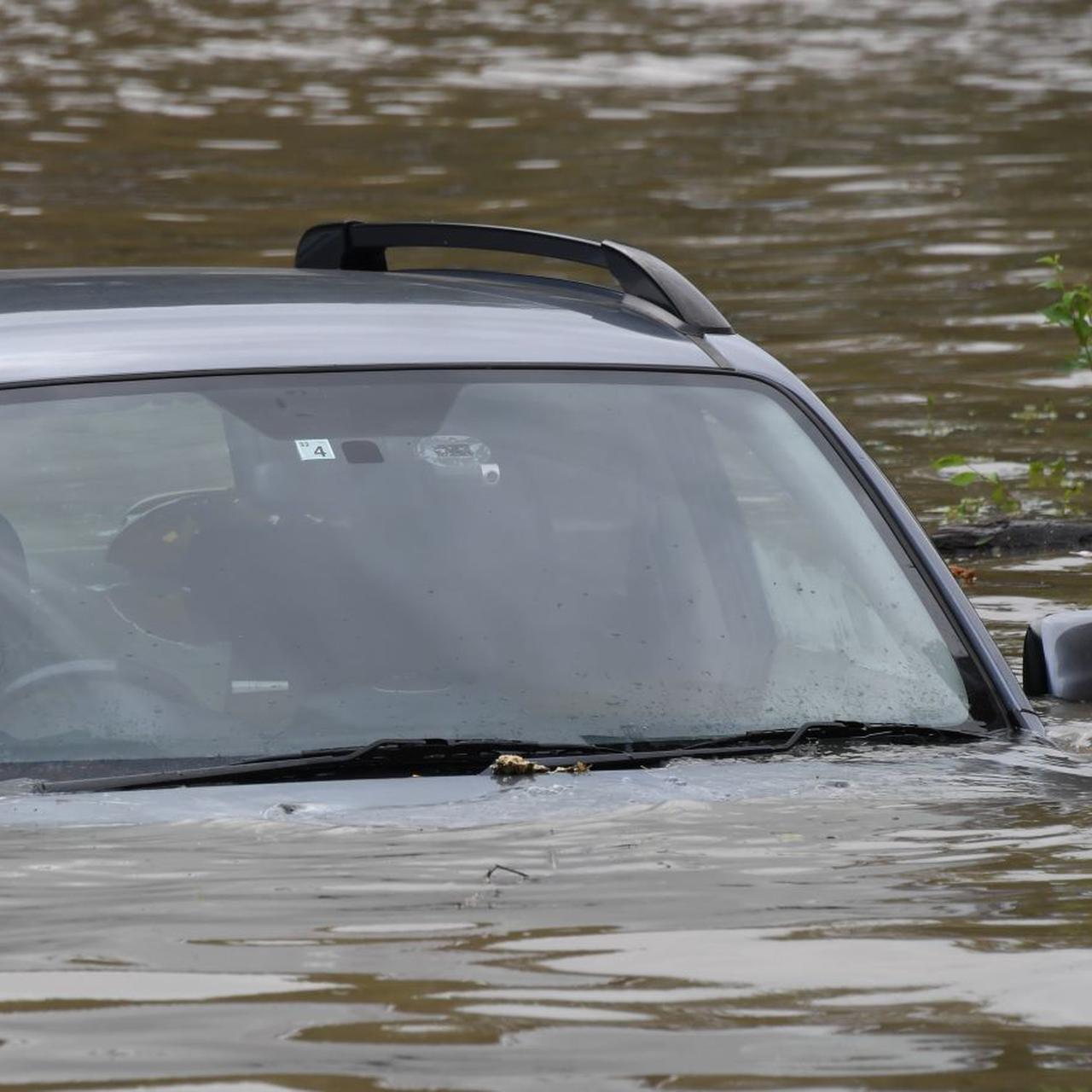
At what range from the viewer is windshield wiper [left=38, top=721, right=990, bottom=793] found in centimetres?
366

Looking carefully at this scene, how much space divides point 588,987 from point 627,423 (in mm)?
1573

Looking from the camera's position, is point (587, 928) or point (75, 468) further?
point (75, 468)

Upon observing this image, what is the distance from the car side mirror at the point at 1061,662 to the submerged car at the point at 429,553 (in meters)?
0.08

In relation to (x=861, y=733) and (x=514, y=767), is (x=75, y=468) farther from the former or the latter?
(x=861, y=733)

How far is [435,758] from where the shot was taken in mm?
3748

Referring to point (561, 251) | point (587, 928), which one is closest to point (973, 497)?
point (561, 251)

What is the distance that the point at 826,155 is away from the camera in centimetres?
2158

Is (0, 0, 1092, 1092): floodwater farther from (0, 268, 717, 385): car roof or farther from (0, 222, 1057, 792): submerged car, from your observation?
(0, 268, 717, 385): car roof

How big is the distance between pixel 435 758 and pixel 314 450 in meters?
0.60

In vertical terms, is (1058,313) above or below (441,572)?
below

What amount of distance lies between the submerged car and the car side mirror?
81mm

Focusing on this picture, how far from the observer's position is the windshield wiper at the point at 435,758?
12.0 feet

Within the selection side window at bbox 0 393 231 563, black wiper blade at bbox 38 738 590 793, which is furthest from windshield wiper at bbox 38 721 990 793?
side window at bbox 0 393 231 563

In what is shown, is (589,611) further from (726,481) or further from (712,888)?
(712,888)
